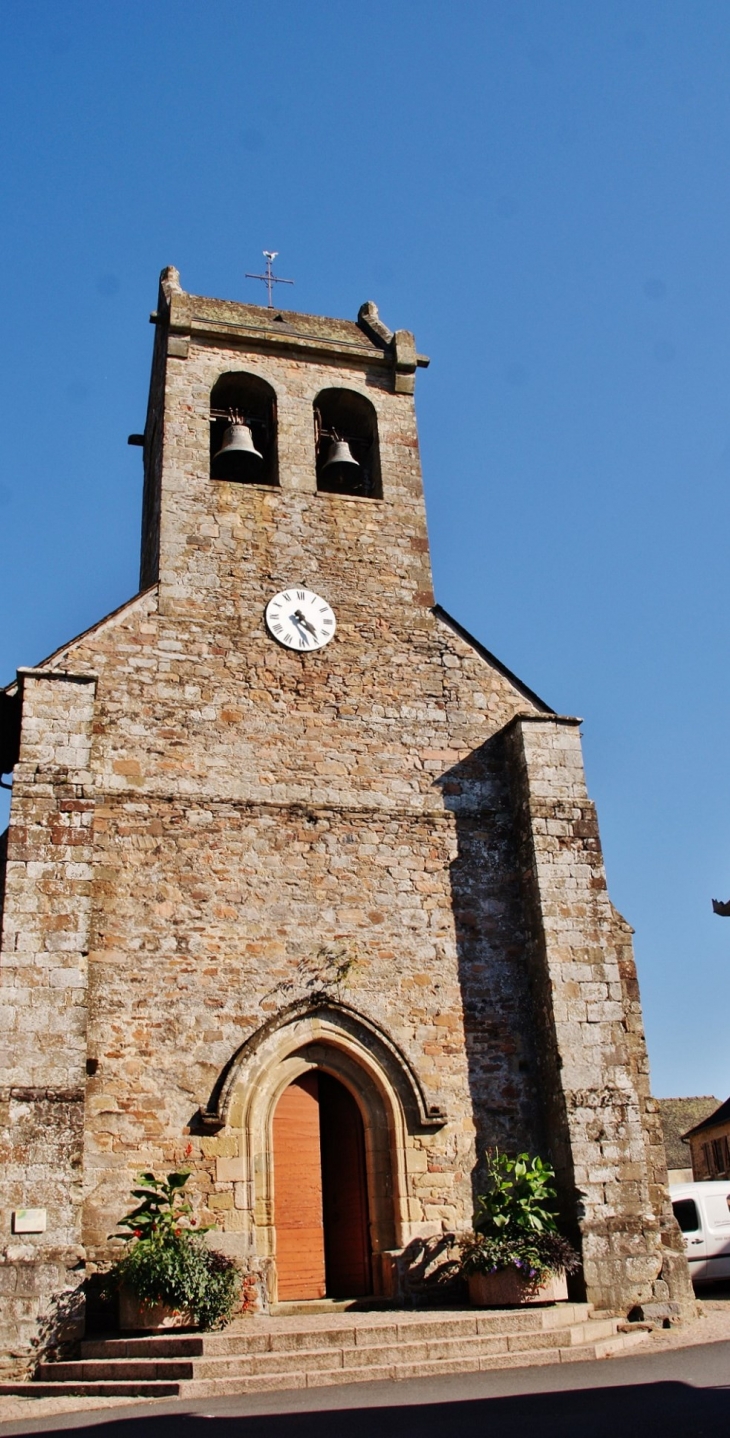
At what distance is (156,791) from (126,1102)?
282 centimetres

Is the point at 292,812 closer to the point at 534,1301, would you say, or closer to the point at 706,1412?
the point at 534,1301

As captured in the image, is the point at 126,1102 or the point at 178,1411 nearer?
the point at 178,1411

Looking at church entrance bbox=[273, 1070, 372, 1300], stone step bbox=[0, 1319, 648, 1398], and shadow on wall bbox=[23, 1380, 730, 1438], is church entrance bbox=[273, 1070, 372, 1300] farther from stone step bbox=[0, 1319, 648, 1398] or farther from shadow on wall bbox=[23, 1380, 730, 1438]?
shadow on wall bbox=[23, 1380, 730, 1438]

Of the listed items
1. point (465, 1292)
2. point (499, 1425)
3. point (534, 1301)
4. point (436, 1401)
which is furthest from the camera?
point (465, 1292)

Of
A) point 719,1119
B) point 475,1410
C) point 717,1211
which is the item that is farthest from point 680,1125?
point 475,1410

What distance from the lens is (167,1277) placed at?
28.8ft

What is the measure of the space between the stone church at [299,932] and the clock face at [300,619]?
38 mm

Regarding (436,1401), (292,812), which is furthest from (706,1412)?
(292,812)

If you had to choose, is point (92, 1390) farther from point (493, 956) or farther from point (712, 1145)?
point (712, 1145)

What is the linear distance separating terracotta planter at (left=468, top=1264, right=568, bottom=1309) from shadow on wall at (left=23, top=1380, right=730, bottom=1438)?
2.17 m

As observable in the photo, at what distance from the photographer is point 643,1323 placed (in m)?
9.67

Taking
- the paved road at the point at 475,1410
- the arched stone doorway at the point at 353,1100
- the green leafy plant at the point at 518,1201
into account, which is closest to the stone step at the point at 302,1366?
the paved road at the point at 475,1410

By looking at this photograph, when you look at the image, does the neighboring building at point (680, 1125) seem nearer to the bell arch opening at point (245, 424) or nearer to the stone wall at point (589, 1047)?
the stone wall at point (589, 1047)

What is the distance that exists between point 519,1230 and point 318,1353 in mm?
2327
